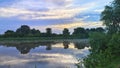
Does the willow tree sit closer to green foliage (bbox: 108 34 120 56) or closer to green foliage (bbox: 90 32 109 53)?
green foliage (bbox: 90 32 109 53)

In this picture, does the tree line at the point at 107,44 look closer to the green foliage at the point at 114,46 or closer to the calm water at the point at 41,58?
the green foliage at the point at 114,46

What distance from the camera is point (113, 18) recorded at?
40.9m

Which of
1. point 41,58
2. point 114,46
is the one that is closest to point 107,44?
point 114,46

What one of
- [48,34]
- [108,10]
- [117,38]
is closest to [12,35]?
[48,34]

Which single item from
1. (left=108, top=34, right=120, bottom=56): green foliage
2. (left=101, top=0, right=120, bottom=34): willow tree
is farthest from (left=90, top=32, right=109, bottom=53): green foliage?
(left=101, top=0, right=120, bottom=34): willow tree

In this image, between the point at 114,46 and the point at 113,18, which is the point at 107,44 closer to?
the point at 114,46

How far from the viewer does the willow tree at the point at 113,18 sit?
134ft

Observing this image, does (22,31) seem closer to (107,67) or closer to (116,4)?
(116,4)

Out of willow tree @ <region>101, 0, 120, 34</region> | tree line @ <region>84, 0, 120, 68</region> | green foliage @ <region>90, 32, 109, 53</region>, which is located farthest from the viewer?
willow tree @ <region>101, 0, 120, 34</region>

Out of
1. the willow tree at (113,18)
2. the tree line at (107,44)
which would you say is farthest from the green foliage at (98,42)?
the willow tree at (113,18)

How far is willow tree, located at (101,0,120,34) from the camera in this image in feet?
134

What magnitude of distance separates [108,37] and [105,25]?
186 inches

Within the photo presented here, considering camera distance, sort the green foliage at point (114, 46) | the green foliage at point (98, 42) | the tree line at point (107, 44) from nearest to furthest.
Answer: the tree line at point (107, 44)
the green foliage at point (114, 46)
the green foliage at point (98, 42)

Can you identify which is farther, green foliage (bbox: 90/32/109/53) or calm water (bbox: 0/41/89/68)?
calm water (bbox: 0/41/89/68)
